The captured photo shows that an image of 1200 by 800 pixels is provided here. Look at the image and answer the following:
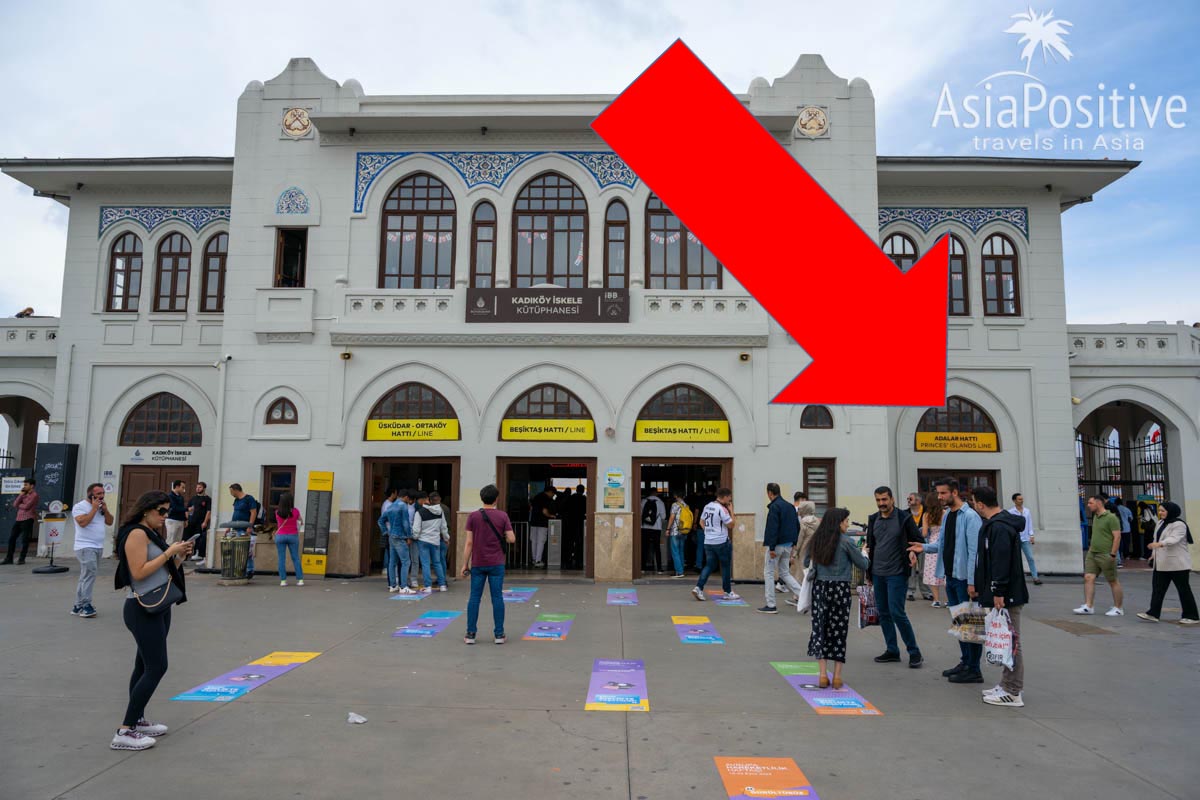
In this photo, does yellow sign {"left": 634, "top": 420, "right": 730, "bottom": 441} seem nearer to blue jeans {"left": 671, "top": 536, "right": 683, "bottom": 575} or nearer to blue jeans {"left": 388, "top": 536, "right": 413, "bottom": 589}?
blue jeans {"left": 671, "top": 536, "right": 683, "bottom": 575}

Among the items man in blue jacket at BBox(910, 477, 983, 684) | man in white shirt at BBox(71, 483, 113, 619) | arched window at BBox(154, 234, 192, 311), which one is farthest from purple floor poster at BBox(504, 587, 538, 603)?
arched window at BBox(154, 234, 192, 311)

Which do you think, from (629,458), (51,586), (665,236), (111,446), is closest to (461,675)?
(629,458)

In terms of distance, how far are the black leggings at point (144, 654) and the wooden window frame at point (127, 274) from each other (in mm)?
15935

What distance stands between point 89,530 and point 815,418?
12.5 m

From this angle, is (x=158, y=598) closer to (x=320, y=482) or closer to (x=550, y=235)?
(x=320, y=482)

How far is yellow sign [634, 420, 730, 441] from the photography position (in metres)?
16.3

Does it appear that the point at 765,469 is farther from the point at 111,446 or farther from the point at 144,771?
the point at 111,446

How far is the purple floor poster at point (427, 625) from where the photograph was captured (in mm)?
10055

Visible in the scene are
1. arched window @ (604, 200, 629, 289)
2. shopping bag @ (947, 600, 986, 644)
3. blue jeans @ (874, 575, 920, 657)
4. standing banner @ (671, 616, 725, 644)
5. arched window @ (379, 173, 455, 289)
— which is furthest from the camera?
arched window @ (379, 173, 455, 289)

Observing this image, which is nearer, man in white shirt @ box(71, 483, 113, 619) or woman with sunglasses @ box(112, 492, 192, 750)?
woman with sunglasses @ box(112, 492, 192, 750)

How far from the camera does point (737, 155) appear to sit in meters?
6.80

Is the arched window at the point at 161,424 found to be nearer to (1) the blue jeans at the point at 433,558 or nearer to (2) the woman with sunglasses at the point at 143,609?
(1) the blue jeans at the point at 433,558

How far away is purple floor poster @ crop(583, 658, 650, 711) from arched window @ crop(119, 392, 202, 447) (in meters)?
14.0

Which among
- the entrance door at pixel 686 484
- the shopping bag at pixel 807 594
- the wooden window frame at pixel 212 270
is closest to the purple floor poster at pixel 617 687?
the shopping bag at pixel 807 594
